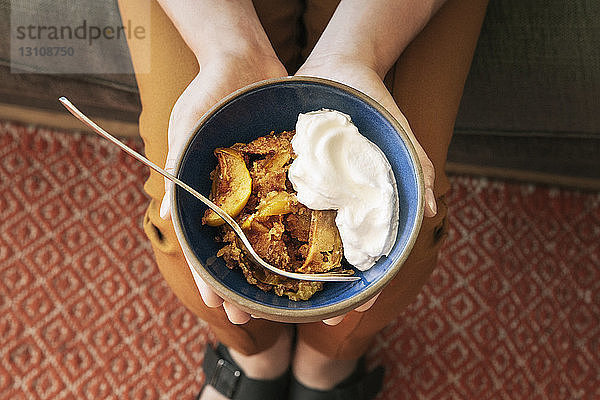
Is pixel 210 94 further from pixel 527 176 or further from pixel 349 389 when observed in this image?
pixel 527 176

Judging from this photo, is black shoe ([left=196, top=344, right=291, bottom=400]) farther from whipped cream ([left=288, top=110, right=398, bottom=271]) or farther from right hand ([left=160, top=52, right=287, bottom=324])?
whipped cream ([left=288, top=110, right=398, bottom=271])

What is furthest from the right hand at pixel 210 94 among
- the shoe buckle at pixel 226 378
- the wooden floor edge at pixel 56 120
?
the wooden floor edge at pixel 56 120

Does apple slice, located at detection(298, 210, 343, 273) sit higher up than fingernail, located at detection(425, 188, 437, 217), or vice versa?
apple slice, located at detection(298, 210, 343, 273)

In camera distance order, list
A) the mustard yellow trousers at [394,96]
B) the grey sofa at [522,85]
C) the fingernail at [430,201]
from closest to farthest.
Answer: the fingernail at [430,201] → the mustard yellow trousers at [394,96] → the grey sofa at [522,85]

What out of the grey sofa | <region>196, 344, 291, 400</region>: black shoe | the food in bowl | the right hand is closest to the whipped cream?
the food in bowl

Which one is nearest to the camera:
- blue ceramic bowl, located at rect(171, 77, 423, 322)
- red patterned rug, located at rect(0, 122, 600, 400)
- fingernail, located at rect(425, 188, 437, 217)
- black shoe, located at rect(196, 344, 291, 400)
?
blue ceramic bowl, located at rect(171, 77, 423, 322)

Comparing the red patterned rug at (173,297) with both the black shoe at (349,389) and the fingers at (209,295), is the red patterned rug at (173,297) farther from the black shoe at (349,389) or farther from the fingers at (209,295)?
the fingers at (209,295)
